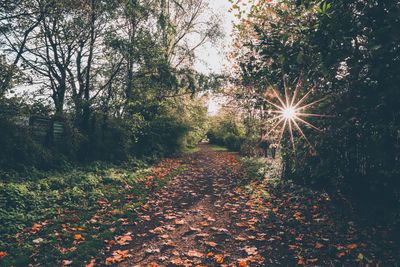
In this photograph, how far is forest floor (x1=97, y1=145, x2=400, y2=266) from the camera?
4.14 metres

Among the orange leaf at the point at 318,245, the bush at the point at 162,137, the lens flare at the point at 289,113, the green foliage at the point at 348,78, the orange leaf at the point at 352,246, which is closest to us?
the green foliage at the point at 348,78

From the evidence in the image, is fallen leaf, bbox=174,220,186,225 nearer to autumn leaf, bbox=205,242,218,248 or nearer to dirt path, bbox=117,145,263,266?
dirt path, bbox=117,145,263,266

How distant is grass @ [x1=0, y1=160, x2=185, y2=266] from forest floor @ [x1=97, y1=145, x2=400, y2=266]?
17.9 inches

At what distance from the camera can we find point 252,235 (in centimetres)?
517

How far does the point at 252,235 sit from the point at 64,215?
415cm

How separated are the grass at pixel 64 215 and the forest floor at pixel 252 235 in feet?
1.49

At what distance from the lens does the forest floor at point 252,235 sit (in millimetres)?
4141

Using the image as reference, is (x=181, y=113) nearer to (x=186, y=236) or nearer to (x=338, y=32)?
(x=186, y=236)

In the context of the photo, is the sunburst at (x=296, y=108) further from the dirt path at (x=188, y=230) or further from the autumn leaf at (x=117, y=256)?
the autumn leaf at (x=117, y=256)

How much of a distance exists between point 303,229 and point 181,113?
575 inches

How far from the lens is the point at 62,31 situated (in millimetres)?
10805

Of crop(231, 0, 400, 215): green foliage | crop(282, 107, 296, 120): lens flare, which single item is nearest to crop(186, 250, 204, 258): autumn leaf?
crop(231, 0, 400, 215): green foliage

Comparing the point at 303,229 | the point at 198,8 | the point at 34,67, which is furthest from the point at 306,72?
the point at 198,8

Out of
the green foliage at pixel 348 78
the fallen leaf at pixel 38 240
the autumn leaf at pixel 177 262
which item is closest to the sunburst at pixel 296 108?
the green foliage at pixel 348 78
